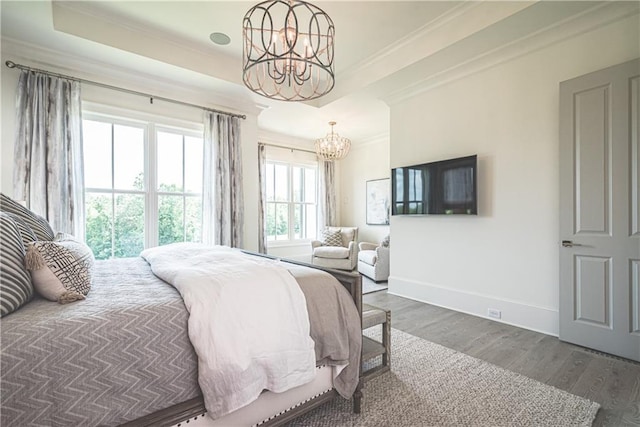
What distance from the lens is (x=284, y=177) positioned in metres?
6.36

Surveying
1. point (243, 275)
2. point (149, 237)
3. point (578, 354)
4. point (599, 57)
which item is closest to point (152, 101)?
point (149, 237)

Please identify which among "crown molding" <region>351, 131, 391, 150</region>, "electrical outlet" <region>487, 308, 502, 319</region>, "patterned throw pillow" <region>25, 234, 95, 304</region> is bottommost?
"electrical outlet" <region>487, 308, 502, 319</region>

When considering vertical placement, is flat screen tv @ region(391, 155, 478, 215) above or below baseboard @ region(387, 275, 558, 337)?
above

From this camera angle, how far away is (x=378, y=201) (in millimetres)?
6203

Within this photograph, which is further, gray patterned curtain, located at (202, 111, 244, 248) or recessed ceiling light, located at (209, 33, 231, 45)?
gray patterned curtain, located at (202, 111, 244, 248)

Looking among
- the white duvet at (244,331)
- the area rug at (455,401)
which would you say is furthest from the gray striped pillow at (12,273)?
the area rug at (455,401)

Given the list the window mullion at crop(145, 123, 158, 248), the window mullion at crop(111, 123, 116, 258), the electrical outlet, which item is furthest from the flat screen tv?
the window mullion at crop(111, 123, 116, 258)

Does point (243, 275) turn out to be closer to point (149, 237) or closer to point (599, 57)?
point (149, 237)

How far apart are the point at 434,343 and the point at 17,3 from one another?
15.0ft

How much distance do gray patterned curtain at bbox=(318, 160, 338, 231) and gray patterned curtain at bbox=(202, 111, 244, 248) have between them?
8.97 ft

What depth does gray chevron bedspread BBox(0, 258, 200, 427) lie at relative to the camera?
0.87 m

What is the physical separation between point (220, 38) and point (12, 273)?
3.06 meters

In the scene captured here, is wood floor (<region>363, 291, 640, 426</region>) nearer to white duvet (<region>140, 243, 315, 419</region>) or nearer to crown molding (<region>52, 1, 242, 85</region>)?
white duvet (<region>140, 243, 315, 419</region>)

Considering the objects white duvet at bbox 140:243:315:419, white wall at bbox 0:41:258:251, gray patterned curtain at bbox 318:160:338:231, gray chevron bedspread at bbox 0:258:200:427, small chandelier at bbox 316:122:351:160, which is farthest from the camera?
gray patterned curtain at bbox 318:160:338:231
